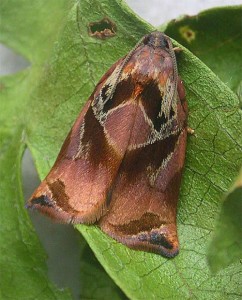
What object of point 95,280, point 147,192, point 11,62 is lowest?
point 95,280

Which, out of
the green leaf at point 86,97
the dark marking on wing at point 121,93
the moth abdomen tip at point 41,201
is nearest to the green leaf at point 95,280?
the green leaf at point 86,97

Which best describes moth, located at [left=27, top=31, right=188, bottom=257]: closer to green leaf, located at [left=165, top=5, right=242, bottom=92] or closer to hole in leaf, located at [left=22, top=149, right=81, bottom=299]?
green leaf, located at [left=165, top=5, right=242, bottom=92]

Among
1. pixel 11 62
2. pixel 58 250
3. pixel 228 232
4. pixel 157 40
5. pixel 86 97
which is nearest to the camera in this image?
pixel 228 232

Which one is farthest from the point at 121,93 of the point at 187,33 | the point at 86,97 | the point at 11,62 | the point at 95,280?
the point at 11,62

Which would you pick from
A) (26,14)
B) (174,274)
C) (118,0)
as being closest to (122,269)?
(174,274)

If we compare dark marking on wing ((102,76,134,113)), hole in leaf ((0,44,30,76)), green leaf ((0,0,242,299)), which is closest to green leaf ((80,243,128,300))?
green leaf ((0,0,242,299))

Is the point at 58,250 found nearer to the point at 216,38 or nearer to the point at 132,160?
the point at 132,160

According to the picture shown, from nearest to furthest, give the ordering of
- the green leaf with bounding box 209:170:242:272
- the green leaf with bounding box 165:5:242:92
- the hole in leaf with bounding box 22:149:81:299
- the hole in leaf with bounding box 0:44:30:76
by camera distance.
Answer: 1. the green leaf with bounding box 209:170:242:272
2. the green leaf with bounding box 165:5:242:92
3. the hole in leaf with bounding box 22:149:81:299
4. the hole in leaf with bounding box 0:44:30:76

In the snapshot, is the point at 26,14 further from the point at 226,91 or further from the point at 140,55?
the point at 226,91
